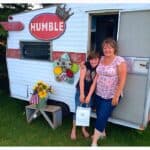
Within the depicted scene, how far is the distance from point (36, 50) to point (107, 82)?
6.93 feet

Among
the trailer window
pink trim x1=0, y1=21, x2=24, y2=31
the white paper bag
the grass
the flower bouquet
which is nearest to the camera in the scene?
the white paper bag

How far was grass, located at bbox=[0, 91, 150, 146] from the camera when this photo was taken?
4750 mm

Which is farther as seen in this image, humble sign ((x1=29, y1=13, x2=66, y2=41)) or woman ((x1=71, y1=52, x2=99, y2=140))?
humble sign ((x1=29, y1=13, x2=66, y2=41))

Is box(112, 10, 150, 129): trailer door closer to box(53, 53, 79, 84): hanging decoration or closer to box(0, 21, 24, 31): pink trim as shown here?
box(53, 53, 79, 84): hanging decoration

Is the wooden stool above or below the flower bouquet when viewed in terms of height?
below

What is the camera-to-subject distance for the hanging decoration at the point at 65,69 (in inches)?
205

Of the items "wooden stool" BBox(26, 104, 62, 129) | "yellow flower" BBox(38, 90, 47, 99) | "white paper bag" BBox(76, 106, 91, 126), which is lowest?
"wooden stool" BBox(26, 104, 62, 129)

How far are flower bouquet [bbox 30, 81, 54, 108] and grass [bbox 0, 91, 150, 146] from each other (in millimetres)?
458

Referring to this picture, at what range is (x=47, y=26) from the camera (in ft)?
17.9

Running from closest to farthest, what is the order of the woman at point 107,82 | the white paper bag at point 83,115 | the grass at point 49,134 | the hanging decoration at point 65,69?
the woman at point 107,82 → the white paper bag at point 83,115 → the grass at point 49,134 → the hanging decoration at point 65,69

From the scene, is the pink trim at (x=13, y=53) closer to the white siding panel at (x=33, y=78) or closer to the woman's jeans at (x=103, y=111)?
the white siding panel at (x=33, y=78)

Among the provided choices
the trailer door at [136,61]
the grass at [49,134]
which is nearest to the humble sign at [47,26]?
the trailer door at [136,61]

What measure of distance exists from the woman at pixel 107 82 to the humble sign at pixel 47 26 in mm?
1329

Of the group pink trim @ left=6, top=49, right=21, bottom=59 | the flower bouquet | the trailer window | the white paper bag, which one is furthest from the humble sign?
the white paper bag
